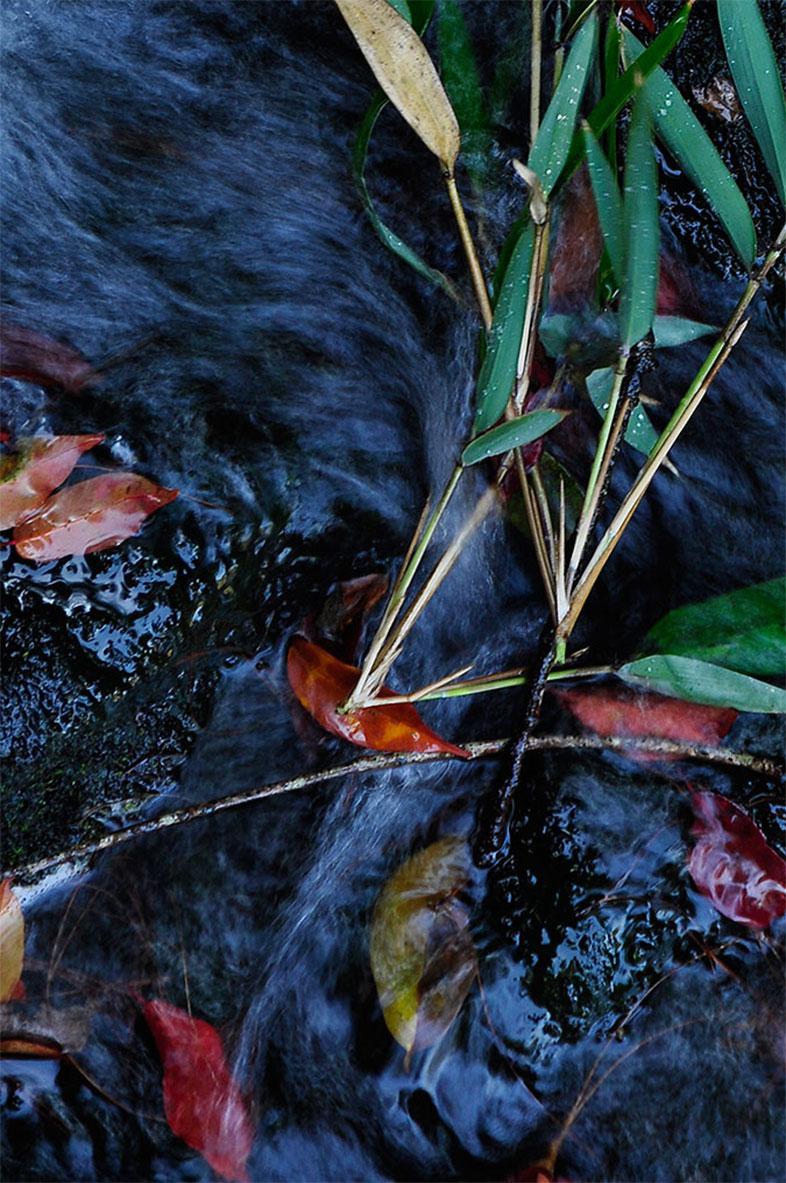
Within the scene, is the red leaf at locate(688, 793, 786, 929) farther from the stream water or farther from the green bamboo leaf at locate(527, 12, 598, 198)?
the green bamboo leaf at locate(527, 12, 598, 198)

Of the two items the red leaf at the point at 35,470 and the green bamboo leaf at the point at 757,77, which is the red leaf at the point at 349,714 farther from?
the green bamboo leaf at the point at 757,77

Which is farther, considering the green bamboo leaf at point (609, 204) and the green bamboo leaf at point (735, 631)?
the green bamboo leaf at point (735, 631)

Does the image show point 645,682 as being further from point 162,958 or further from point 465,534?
point 162,958

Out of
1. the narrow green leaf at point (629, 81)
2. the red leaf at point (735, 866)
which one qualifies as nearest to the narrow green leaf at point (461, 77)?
the narrow green leaf at point (629, 81)

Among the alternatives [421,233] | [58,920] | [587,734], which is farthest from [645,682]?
[58,920]

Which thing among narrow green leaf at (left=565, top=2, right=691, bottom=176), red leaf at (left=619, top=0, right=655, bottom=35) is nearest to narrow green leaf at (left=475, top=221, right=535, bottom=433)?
narrow green leaf at (left=565, top=2, right=691, bottom=176)
